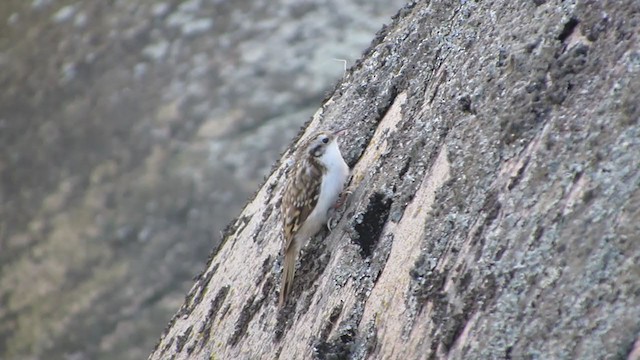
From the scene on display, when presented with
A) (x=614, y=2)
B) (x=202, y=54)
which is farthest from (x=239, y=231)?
(x=202, y=54)

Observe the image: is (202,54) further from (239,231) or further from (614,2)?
(614,2)

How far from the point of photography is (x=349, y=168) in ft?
13.9

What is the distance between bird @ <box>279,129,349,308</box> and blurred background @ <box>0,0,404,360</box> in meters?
5.28

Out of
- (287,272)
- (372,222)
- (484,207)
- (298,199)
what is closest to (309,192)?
(298,199)

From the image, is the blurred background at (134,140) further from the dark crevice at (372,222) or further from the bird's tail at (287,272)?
the dark crevice at (372,222)

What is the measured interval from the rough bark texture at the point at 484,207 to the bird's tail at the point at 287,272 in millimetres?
46

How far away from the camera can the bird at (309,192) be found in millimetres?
4035

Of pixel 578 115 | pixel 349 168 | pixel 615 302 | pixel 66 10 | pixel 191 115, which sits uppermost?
pixel 66 10

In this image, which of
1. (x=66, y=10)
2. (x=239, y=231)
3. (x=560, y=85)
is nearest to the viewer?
(x=560, y=85)

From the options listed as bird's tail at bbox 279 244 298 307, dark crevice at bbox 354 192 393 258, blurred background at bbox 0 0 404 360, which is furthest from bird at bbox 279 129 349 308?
blurred background at bbox 0 0 404 360

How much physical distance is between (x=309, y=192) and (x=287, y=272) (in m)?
0.70

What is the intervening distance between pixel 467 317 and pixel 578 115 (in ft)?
2.13

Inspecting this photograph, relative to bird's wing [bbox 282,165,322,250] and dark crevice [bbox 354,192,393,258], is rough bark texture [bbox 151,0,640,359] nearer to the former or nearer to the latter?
dark crevice [bbox 354,192,393,258]

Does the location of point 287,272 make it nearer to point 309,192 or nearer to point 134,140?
point 309,192
